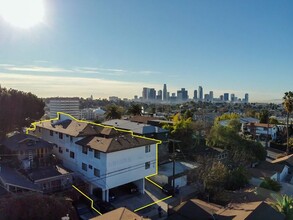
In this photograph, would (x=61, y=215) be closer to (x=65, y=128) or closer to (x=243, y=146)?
(x=65, y=128)

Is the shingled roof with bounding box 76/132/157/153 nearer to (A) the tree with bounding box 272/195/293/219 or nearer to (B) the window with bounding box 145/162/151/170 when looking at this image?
(B) the window with bounding box 145/162/151/170

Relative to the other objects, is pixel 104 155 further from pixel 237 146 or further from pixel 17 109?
pixel 237 146

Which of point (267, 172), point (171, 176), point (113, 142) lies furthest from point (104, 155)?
point (267, 172)

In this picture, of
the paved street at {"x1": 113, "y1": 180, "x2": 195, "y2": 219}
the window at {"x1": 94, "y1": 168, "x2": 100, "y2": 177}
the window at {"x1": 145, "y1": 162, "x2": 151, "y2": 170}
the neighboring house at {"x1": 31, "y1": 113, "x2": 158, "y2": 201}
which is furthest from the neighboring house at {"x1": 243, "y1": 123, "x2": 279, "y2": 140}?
the window at {"x1": 94, "y1": 168, "x2": 100, "y2": 177}

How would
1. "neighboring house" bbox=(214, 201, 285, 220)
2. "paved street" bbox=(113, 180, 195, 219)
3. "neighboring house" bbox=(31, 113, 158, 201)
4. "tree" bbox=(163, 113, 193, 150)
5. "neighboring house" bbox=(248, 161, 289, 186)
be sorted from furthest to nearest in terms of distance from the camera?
"tree" bbox=(163, 113, 193, 150), "neighboring house" bbox=(248, 161, 289, 186), "neighboring house" bbox=(31, 113, 158, 201), "paved street" bbox=(113, 180, 195, 219), "neighboring house" bbox=(214, 201, 285, 220)

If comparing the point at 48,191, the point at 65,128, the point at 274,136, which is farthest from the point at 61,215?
the point at 274,136

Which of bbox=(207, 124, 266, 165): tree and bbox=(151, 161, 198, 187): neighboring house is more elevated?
bbox=(207, 124, 266, 165): tree

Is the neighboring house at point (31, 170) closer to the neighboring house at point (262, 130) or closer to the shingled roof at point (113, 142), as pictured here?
the shingled roof at point (113, 142)
